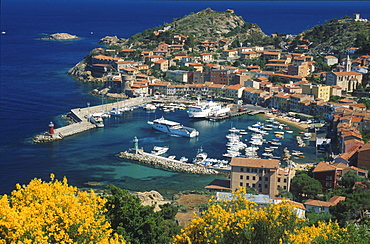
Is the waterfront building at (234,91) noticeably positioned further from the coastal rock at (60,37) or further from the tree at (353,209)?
the coastal rock at (60,37)

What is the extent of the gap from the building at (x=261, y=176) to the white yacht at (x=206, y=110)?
49.5ft

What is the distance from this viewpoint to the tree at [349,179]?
21.5 meters

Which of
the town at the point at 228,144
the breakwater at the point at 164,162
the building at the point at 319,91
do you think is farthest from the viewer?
the building at the point at 319,91

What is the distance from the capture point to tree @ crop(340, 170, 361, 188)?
21.5 metres

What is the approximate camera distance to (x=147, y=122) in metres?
35.8

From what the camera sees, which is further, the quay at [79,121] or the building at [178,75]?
the building at [178,75]

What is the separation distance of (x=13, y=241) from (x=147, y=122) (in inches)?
1057

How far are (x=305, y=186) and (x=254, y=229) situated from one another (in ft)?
39.3

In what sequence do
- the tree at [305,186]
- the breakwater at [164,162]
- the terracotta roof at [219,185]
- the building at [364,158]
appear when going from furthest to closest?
1. the breakwater at [164,162]
2. the building at [364,158]
3. the terracotta roof at [219,185]
4. the tree at [305,186]

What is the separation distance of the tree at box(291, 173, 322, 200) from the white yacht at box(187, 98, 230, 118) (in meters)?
15.7

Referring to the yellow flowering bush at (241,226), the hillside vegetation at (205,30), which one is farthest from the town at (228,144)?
the hillside vegetation at (205,30)

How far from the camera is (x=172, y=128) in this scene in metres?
33.2

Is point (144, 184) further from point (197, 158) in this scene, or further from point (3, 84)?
point (3, 84)

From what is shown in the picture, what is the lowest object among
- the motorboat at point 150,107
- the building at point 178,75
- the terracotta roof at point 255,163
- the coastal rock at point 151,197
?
the coastal rock at point 151,197
